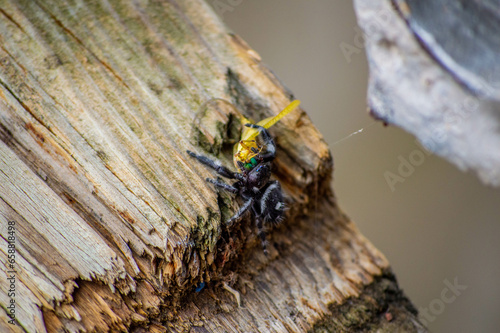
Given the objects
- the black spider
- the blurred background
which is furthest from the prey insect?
the blurred background

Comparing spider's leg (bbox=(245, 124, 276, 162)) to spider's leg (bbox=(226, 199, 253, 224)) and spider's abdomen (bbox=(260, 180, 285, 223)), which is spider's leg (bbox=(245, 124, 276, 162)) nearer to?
spider's abdomen (bbox=(260, 180, 285, 223))

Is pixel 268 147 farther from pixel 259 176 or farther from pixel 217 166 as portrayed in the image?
pixel 217 166

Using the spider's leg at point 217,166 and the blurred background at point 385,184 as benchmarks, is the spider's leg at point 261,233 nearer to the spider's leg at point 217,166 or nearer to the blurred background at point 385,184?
the spider's leg at point 217,166

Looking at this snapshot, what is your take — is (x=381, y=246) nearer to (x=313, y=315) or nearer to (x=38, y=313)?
(x=313, y=315)

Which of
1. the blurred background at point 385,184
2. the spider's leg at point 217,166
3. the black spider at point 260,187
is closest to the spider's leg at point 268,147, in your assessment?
the black spider at point 260,187

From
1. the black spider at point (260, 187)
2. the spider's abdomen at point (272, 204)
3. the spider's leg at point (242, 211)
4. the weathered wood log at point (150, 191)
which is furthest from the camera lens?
the spider's abdomen at point (272, 204)

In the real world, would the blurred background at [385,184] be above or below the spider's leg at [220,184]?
below

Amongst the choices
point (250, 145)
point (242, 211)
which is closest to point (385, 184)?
point (250, 145)

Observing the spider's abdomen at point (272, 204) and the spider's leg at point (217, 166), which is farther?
the spider's abdomen at point (272, 204)

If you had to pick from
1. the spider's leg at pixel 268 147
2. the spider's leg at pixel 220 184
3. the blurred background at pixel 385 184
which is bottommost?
the blurred background at pixel 385 184
